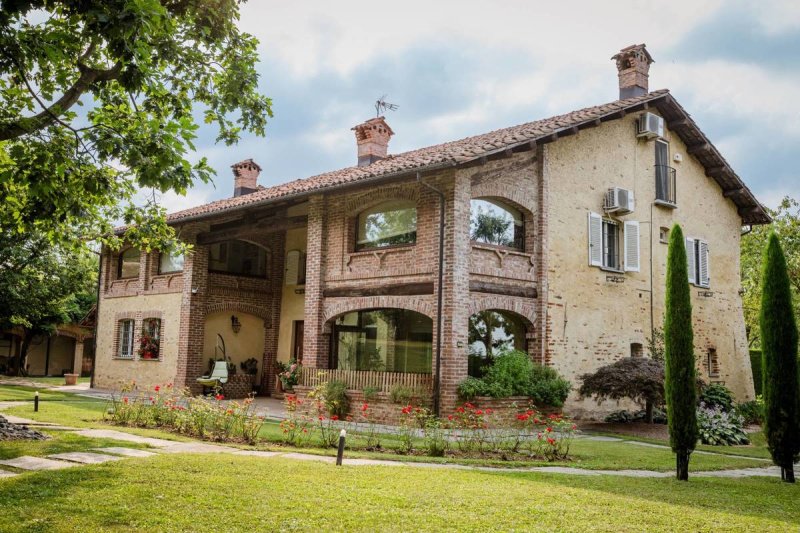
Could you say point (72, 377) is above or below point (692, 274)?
below

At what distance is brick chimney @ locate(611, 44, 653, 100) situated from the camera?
19.1 meters

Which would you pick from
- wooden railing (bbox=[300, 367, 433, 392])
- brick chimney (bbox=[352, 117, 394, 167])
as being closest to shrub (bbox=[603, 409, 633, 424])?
wooden railing (bbox=[300, 367, 433, 392])

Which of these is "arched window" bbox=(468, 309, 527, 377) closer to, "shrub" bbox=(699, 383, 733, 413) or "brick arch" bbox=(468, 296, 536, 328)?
"brick arch" bbox=(468, 296, 536, 328)

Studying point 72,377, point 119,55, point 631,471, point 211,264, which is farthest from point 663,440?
Result: point 72,377

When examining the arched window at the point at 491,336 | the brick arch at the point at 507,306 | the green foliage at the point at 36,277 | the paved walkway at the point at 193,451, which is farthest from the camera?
the green foliage at the point at 36,277

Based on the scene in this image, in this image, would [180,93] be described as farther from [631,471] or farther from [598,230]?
[598,230]

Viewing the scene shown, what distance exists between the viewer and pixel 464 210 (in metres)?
14.5

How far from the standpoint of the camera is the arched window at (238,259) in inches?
838

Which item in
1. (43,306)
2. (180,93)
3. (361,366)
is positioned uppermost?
(180,93)

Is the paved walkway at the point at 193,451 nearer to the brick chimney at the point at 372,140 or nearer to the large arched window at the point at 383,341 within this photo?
the large arched window at the point at 383,341

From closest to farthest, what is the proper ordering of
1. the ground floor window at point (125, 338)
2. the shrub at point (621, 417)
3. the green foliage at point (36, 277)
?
1. the shrub at point (621, 417)
2. the ground floor window at point (125, 338)
3. the green foliage at point (36, 277)

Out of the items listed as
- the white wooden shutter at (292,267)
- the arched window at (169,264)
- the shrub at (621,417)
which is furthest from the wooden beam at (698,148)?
the arched window at (169,264)

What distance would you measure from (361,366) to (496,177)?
541 centimetres

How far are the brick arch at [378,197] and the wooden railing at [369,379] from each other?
12.0ft
